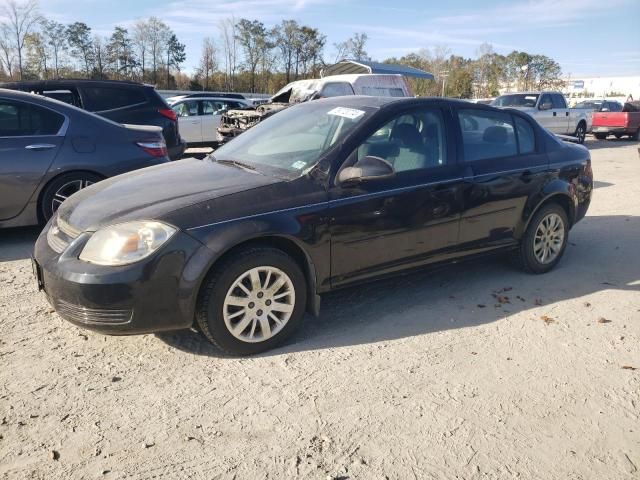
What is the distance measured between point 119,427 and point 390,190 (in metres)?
2.31

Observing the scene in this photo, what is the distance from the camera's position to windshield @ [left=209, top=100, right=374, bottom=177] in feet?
12.5

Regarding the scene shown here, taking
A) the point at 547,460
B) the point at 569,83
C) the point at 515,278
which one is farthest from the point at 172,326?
the point at 569,83

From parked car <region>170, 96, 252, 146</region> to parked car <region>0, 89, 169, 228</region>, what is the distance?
30.7 feet

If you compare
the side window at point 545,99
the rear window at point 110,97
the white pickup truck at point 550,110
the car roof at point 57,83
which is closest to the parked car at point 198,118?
the rear window at point 110,97

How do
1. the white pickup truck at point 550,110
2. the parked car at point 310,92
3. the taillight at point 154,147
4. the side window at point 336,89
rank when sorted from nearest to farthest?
1. the taillight at point 154,147
2. the parked car at point 310,92
3. the side window at point 336,89
4. the white pickup truck at point 550,110

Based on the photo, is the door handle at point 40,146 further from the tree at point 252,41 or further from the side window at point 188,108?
the tree at point 252,41

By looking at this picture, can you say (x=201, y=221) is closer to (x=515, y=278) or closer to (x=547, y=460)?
(x=547, y=460)

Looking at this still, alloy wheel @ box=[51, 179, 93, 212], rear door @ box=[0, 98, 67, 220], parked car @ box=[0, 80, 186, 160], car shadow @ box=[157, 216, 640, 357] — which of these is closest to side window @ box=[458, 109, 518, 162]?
car shadow @ box=[157, 216, 640, 357]

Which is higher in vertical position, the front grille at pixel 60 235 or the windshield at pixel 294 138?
the windshield at pixel 294 138

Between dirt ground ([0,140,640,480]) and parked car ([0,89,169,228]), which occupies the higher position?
parked car ([0,89,169,228])

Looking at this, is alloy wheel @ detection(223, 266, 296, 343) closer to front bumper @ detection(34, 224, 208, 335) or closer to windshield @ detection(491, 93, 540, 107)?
front bumper @ detection(34, 224, 208, 335)

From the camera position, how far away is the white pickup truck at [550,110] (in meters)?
17.7

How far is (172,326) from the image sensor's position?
3.19 m

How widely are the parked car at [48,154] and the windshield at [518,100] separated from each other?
1475 centimetres
